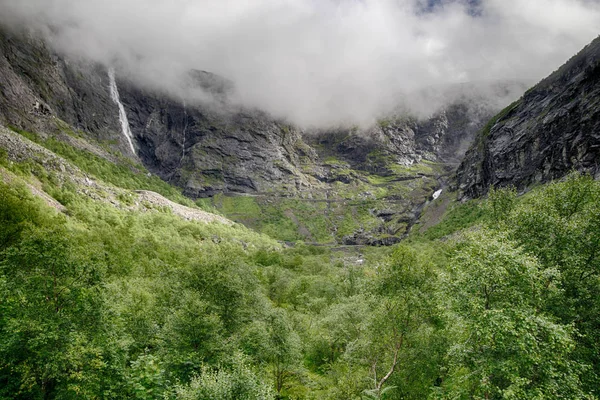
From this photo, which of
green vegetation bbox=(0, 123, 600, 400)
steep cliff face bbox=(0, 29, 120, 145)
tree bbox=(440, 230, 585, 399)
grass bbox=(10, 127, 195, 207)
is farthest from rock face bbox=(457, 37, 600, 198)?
steep cliff face bbox=(0, 29, 120, 145)

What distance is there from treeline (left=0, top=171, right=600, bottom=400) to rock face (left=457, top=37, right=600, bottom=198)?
111465 millimetres

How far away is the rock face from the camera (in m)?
110

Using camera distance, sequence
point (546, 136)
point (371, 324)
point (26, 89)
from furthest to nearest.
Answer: point (26, 89) < point (546, 136) < point (371, 324)

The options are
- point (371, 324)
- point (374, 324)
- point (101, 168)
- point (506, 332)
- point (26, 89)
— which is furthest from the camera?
point (26, 89)

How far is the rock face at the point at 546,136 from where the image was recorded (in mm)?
110250

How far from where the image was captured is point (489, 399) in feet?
46.1

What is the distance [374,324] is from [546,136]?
150 meters

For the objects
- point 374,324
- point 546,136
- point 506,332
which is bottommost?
point 506,332

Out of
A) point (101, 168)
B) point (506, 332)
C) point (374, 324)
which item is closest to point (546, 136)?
point (374, 324)

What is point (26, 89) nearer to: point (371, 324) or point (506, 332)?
point (371, 324)

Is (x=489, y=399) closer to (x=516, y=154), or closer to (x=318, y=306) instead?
(x=318, y=306)

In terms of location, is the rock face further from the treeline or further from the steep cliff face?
the steep cliff face

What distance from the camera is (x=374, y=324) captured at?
73.6 ft

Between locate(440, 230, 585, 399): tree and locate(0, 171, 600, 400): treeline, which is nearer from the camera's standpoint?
locate(440, 230, 585, 399): tree
